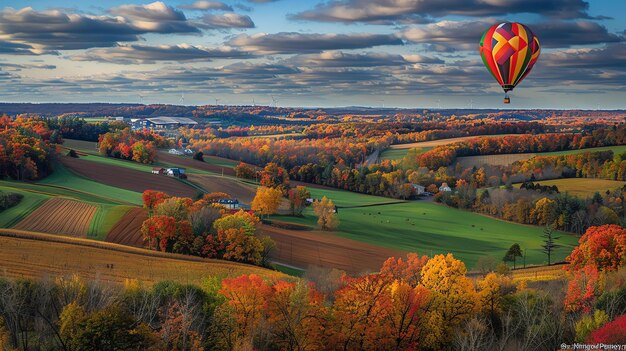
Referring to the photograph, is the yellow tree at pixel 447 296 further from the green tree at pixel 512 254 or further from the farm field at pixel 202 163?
the farm field at pixel 202 163

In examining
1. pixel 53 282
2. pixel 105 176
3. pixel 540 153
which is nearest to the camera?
pixel 53 282

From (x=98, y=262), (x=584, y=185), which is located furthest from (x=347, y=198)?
(x=98, y=262)

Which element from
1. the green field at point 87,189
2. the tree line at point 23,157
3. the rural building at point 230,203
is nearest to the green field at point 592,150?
the rural building at point 230,203

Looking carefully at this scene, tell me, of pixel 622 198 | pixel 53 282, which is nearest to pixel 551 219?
pixel 622 198

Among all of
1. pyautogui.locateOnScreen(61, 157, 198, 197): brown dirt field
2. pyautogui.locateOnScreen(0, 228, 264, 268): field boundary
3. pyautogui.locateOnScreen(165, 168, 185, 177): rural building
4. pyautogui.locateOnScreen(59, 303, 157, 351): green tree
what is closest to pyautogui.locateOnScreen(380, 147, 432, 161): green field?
pyautogui.locateOnScreen(165, 168, 185, 177): rural building

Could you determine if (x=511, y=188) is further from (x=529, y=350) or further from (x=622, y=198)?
(x=529, y=350)

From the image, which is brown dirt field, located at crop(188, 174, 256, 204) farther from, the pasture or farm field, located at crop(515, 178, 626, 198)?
farm field, located at crop(515, 178, 626, 198)

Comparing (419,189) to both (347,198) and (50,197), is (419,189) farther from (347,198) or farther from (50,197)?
(50,197)
